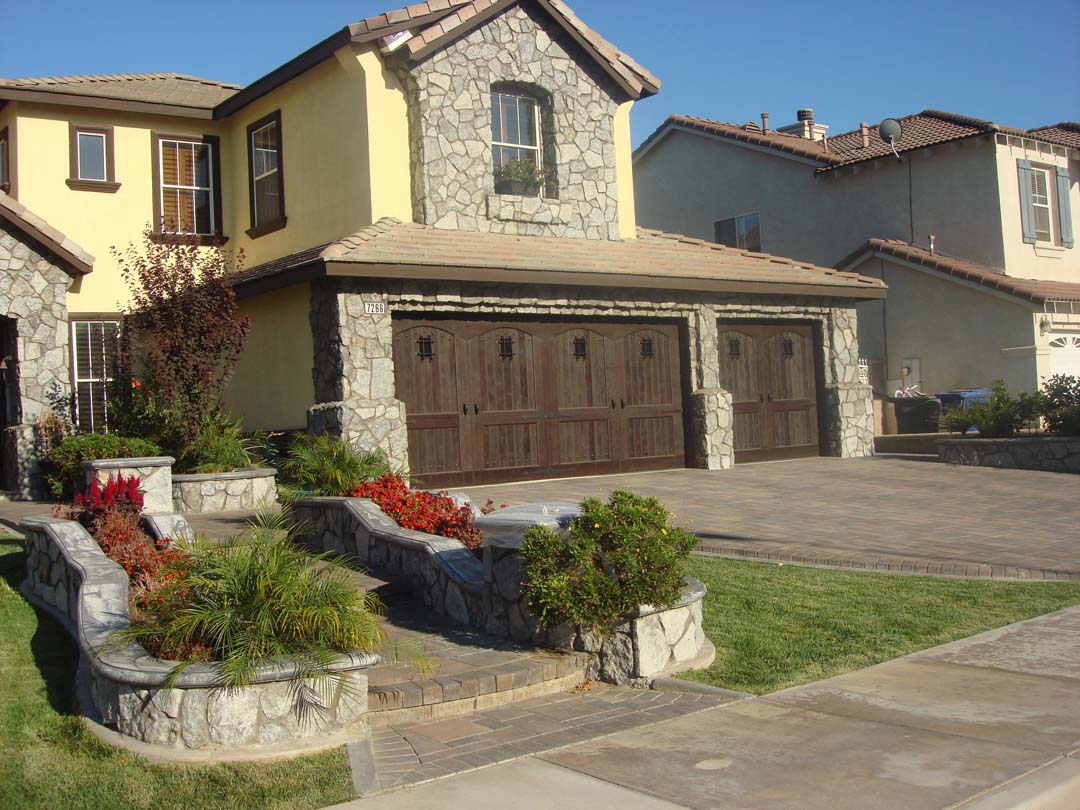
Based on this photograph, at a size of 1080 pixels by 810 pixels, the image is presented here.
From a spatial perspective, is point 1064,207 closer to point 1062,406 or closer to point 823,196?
point 823,196

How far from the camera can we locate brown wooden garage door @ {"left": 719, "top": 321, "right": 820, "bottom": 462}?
63.0ft

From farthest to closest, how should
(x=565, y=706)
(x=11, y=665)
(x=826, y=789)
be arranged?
(x=11, y=665)
(x=565, y=706)
(x=826, y=789)

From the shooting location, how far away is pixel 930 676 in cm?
667

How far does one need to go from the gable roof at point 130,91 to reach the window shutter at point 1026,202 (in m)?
16.9

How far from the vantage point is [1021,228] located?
953 inches

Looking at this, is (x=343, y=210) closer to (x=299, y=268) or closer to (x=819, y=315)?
(x=299, y=268)

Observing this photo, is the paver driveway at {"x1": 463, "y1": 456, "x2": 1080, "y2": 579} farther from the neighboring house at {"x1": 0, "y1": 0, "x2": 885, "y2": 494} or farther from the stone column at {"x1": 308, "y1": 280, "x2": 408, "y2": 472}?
the stone column at {"x1": 308, "y1": 280, "x2": 408, "y2": 472}

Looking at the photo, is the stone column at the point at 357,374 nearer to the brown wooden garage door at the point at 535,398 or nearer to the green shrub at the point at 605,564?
the brown wooden garage door at the point at 535,398

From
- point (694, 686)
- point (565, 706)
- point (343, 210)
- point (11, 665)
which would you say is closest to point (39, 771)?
point (11, 665)

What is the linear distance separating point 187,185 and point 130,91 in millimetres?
1797

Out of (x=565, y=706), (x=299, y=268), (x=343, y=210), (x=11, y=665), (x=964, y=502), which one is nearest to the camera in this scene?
(x=565, y=706)

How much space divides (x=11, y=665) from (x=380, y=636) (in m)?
2.51

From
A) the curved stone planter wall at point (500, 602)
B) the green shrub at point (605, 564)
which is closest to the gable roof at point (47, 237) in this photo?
the curved stone planter wall at point (500, 602)

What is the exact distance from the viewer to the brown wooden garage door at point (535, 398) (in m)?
15.8
